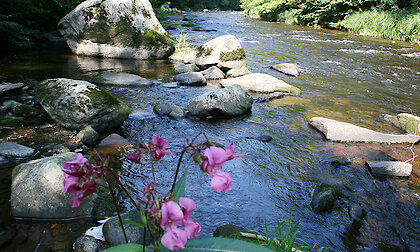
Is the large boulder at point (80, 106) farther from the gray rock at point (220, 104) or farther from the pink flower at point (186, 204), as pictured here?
the pink flower at point (186, 204)

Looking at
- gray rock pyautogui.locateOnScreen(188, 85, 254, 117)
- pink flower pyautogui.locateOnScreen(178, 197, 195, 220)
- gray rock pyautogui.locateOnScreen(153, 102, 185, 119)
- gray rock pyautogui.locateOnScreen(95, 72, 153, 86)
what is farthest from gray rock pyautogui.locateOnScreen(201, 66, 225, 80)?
pink flower pyautogui.locateOnScreen(178, 197, 195, 220)

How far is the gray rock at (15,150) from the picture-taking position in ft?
12.6

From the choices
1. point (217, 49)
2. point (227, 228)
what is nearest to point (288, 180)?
point (227, 228)

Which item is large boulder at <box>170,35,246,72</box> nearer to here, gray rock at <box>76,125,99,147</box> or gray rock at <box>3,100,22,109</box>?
gray rock at <box>3,100,22,109</box>

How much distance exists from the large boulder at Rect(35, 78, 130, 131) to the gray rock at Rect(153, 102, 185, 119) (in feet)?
2.78

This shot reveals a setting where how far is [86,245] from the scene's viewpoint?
2477mm

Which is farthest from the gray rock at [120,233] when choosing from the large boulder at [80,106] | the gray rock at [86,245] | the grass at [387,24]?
the grass at [387,24]

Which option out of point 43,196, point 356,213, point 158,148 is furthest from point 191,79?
point 158,148

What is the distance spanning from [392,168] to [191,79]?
506 cm

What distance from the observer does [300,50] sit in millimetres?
12492

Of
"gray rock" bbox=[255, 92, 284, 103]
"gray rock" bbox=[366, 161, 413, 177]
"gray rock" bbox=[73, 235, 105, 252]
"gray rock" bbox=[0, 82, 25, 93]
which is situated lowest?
"gray rock" bbox=[73, 235, 105, 252]

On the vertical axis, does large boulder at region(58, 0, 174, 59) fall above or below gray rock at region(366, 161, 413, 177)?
above

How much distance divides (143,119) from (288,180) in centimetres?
281

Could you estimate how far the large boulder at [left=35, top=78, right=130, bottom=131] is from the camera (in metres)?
4.71
